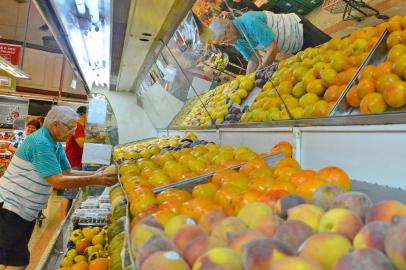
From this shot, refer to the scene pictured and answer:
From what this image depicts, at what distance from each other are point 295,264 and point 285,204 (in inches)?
12.4

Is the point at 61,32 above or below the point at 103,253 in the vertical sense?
above

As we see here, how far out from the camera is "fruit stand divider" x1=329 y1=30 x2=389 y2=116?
57.9 inches

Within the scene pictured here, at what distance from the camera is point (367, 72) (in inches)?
56.9

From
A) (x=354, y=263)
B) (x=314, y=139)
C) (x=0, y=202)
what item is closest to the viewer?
(x=354, y=263)

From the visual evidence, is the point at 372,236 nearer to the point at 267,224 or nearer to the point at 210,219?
the point at 267,224

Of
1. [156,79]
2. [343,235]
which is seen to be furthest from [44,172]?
[156,79]

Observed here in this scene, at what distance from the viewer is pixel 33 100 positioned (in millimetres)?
10625

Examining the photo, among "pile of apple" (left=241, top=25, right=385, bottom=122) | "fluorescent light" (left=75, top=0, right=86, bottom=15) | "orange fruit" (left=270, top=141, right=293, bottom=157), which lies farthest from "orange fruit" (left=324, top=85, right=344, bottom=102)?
"fluorescent light" (left=75, top=0, right=86, bottom=15)

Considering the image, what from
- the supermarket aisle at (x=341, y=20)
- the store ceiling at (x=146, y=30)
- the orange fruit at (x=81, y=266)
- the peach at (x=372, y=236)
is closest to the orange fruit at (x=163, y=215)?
the peach at (x=372, y=236)

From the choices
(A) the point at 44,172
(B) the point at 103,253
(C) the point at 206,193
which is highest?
(C) the point at 206,193

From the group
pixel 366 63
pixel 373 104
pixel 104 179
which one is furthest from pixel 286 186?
pixel 104 179

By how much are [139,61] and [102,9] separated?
227cm

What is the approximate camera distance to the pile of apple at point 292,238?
1.71ft

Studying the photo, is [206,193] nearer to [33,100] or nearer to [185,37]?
[185,37]
